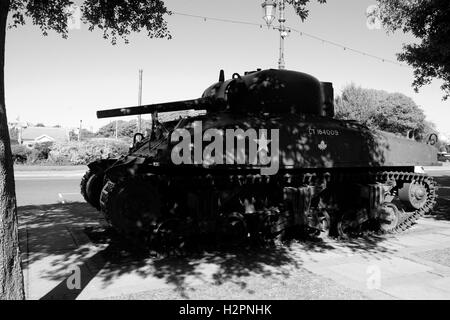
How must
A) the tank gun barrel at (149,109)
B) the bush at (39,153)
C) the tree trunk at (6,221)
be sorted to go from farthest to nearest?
the bush at (39,153)
the tank gun barrel at (149,109)
the tree trunk at (6,221)

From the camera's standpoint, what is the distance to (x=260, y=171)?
723 cm

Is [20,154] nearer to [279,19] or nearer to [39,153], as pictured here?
[39,153]

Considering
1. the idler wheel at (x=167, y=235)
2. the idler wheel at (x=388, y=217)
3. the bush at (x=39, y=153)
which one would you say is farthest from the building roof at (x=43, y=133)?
the idler wheel at (x=167, y=235)

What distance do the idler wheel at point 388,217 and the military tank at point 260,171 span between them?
24mm

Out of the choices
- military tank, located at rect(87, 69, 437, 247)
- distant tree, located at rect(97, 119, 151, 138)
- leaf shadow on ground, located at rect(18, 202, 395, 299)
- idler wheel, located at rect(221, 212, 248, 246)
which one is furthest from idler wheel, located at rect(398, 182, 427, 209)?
distant tree, located at rect(97, 119, 151, 138)

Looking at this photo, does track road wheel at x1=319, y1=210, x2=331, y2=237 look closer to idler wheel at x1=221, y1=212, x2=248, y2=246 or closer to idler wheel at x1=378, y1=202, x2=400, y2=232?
idler wheel at x1=378, y1=202, x2=400, y2=232

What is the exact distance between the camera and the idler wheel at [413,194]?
9.71m

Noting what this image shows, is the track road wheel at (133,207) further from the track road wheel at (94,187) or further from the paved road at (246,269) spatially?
the track road wheel at (94,187)

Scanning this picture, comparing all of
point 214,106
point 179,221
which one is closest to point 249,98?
point 214,106

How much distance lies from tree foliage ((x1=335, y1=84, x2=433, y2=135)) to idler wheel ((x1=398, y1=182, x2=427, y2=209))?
130 ft
